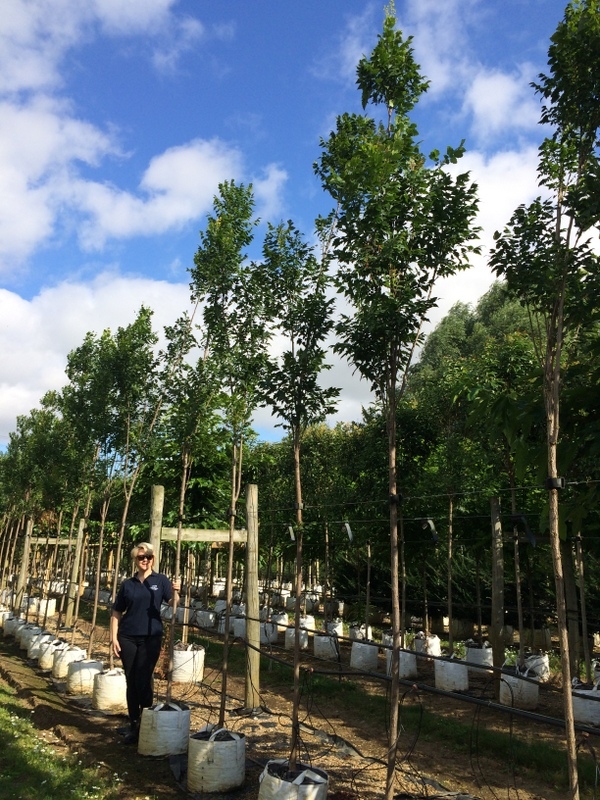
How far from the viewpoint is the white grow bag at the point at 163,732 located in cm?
592

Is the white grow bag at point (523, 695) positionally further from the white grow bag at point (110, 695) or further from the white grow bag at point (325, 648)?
the white grow bag at point (110, 695)

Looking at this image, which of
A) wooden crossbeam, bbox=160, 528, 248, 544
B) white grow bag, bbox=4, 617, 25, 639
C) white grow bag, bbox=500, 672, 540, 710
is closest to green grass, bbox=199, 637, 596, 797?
white grow bag, bbox=500, 672, 540, 710

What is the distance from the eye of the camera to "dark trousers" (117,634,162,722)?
6383 mm

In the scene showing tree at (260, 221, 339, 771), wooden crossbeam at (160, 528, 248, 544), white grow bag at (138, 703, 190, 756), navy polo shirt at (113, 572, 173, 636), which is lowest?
white grow bag at (138, 703, 190, 756)

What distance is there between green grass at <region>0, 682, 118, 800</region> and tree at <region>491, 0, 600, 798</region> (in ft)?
13.9

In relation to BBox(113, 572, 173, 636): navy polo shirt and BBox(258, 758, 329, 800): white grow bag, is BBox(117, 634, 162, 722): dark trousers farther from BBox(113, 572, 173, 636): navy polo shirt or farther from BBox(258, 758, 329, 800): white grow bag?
BBox(258, 758, 329, 800): white grow bag

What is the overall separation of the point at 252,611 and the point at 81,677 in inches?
131

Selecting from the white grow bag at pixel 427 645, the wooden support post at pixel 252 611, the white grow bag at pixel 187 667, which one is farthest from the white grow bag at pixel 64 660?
the white grow bag at pixel 427 645

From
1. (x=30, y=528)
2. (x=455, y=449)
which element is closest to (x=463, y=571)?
(x=455, y=449)

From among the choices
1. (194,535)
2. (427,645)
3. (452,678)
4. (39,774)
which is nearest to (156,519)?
(194,535)

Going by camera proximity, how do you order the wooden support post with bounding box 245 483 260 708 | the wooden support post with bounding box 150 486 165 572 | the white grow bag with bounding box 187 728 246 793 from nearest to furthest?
the white grow bag with bounding box 187 728 246 793 → the wooden support post with bounding box 245 483 260 708 → the wooden support post with bounding box 150 486 165 572

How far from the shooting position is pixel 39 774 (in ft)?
17.5

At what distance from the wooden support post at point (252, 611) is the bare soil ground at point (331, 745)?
277 millimetres

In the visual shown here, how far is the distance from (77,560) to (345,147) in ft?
40.5
